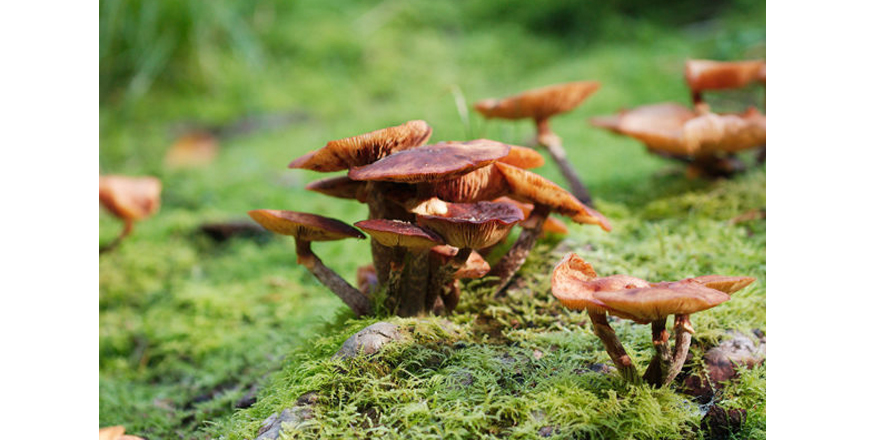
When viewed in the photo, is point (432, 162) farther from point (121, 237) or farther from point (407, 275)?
point (121, 237)

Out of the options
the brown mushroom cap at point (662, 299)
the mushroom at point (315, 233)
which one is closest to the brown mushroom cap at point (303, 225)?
the mushroom at point (315, 233)

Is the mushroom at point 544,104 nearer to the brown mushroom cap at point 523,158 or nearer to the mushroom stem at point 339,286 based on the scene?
the brown mushroom cap at point 523,158

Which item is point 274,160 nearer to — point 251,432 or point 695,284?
point 251,432

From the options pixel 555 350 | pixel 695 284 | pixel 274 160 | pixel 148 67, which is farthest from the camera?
pixel 148 67

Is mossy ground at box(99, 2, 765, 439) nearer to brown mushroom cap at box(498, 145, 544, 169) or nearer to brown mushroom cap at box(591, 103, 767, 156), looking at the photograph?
brown mushroom cap at box(591, 103, 767, 156)

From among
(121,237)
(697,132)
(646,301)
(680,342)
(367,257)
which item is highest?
(646,301)

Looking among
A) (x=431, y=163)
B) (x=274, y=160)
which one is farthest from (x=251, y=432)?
(x=274, y=160)

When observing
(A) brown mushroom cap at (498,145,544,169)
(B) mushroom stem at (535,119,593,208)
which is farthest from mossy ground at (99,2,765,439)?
(A) brown mushroom cap at (498,145,544,169)

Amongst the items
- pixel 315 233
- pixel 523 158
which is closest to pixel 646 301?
pixel 523 158
